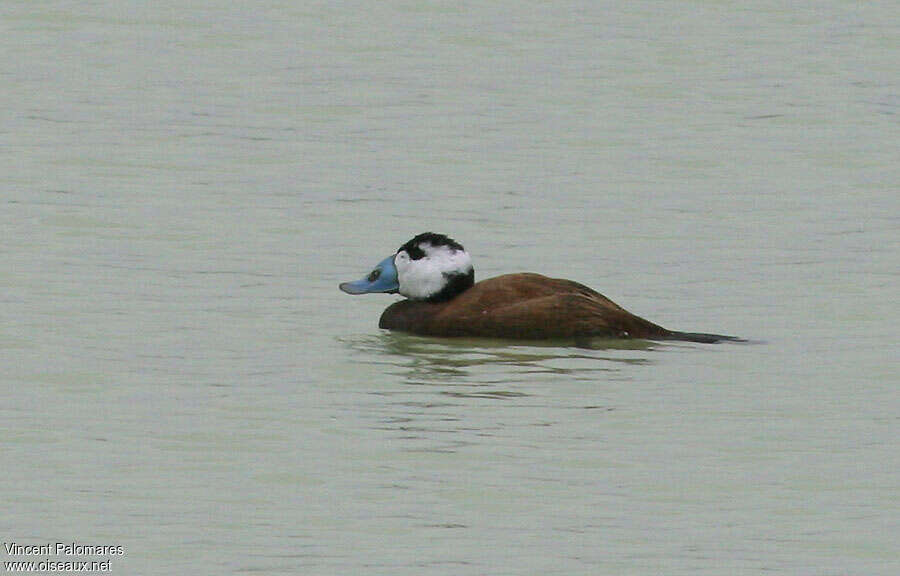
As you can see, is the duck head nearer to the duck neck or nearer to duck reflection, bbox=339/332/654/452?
the duck neck

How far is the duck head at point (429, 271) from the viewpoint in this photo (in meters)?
15.6

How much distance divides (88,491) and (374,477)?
132 centimetres

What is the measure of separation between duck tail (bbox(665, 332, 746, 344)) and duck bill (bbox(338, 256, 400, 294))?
79.6 inches

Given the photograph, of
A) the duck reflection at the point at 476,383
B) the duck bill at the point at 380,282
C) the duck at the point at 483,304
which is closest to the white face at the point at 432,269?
the duck at the point at 483,304

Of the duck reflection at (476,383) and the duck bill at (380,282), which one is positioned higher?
the duck bill at (380,282)

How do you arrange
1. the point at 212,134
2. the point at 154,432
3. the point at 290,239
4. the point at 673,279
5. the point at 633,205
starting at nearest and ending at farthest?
the point at 154,432 < the point at 673,279 < the point at 290,239 < the point at 633,205 < the point at 212,134

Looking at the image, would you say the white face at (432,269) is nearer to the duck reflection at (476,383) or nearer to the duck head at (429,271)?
the duck head at (429,271)

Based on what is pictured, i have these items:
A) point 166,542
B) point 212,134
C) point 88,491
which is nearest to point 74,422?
point 88,491

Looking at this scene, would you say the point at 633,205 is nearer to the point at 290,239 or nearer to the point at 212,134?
the point at 290,239

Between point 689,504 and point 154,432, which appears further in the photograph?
point 154,432

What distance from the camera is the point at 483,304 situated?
1513 centimetres

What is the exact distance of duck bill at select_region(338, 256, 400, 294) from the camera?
1589 centimetres

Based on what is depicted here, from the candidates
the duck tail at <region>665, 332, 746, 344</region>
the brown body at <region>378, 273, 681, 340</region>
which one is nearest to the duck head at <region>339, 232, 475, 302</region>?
the brown body at <region>378, 273, 681, 340</region>

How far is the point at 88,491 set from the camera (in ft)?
34.4
